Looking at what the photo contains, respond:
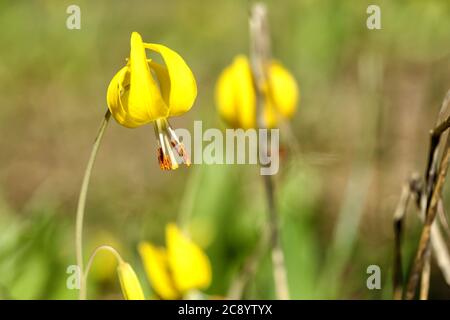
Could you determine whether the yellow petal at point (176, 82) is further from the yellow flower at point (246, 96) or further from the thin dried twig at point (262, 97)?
the yellow flower at point (246, 96)

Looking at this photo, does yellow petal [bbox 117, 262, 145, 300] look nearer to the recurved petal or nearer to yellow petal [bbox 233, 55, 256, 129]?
the recurved petal

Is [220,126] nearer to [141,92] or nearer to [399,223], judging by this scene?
[399,223]

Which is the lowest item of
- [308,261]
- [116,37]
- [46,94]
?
[308,261]

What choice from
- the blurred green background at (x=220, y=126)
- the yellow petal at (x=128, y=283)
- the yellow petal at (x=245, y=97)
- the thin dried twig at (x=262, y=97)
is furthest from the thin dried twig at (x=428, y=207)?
the yellow petal at (x=245, y=97)

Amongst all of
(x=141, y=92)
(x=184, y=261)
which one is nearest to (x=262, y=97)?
(x=184, y=261)

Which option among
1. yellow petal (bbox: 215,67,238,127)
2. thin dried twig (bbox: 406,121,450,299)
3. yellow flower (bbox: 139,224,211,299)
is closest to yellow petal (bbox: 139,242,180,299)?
yellow flower (bbox: 139,224,211,299)
